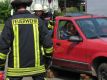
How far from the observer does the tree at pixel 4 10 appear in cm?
4703

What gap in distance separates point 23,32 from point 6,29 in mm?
208

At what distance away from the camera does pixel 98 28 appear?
30.3 ft

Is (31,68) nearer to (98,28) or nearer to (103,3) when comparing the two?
(98,28)

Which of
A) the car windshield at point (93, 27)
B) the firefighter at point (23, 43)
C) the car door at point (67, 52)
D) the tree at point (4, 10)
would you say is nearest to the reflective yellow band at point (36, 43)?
the firefighter at point (23, 43)

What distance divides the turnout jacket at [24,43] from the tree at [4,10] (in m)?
41.5

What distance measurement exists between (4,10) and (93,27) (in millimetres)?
39523

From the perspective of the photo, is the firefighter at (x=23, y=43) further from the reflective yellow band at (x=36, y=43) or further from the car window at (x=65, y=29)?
the car window at (x=65, y=29)

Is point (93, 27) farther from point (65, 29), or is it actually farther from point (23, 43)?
point (23, 43)

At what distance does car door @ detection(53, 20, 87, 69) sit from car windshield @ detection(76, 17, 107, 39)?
26cm

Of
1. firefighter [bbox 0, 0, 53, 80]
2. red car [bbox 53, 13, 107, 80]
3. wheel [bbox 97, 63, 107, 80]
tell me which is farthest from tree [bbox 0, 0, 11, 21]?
firefighter [bbox 0, 0, 53, 80]

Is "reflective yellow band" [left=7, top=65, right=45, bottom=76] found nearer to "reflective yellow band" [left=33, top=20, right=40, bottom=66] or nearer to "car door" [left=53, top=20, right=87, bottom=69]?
"reflective yellow band" [left=33, top=20, right=40, bottom=66]

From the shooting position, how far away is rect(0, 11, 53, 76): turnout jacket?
204 inches

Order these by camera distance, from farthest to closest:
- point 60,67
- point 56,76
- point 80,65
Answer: point 56,76, point 60,67, point 80,65

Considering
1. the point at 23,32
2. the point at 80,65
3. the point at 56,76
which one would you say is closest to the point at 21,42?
the point at 23,32
